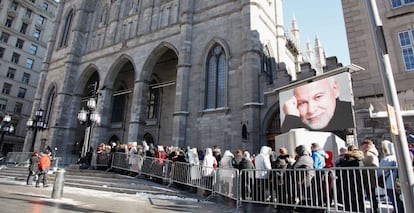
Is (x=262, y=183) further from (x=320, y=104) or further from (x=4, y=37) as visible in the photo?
(x=4, y=37)

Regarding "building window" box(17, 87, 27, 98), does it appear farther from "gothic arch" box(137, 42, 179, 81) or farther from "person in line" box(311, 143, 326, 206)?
"person in line" box(311, 143, 326, 206)

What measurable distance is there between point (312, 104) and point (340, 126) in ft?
5.69

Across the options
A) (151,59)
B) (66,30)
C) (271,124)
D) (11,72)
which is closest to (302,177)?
(271,124)

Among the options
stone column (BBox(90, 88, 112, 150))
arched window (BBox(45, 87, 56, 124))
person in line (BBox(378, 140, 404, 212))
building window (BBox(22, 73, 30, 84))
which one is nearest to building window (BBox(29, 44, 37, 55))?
building window (BBox(22, 73, 30, 84))

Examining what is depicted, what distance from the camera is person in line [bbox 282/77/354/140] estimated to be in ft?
39.2

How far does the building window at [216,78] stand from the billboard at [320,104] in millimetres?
4850

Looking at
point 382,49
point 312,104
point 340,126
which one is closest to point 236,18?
point 312,104

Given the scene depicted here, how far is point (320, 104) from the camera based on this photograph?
1280 cm

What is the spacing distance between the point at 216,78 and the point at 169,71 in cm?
817

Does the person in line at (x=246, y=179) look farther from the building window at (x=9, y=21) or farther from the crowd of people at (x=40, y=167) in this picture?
the building window at (x=9, y=21)

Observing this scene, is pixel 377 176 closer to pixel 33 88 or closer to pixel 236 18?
pixel 236 18

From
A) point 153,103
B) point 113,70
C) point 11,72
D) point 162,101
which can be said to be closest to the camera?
point 162,101

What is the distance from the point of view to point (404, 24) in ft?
42.5

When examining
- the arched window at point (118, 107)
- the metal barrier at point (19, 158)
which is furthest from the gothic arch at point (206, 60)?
the metal barrier at point (19, 158)
